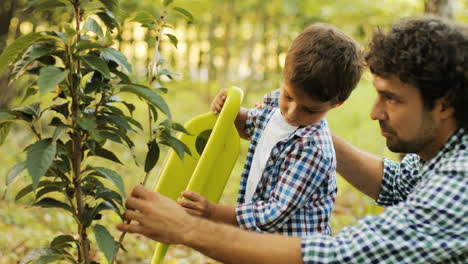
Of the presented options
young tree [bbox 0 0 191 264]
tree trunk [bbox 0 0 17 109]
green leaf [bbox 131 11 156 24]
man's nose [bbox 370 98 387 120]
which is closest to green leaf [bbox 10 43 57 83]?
young tree [bbox 0 0 191 264]

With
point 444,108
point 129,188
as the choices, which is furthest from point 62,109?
point 129,188

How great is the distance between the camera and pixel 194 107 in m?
12.1

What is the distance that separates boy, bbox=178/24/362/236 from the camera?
1.93 m

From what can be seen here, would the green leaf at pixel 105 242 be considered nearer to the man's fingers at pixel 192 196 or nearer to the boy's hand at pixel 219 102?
the man's fingers at pixel 192 196

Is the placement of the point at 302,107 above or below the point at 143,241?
above

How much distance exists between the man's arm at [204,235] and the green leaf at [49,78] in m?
0.46

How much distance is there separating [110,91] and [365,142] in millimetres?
7398

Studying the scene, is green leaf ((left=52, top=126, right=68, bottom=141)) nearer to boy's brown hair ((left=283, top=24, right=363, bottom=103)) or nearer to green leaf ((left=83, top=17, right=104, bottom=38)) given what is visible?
green leaf ((left=83, top=17, right=104, bottom=38))

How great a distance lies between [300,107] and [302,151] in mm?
162

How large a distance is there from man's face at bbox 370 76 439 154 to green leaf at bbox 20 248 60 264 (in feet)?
4.02

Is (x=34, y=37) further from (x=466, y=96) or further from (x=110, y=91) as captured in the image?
Answer: (x=466, y=96)

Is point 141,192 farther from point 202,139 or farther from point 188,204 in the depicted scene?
point 202,139

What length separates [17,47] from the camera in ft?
5.20

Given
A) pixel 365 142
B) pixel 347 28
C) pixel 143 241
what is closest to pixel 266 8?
pixel 347 28
